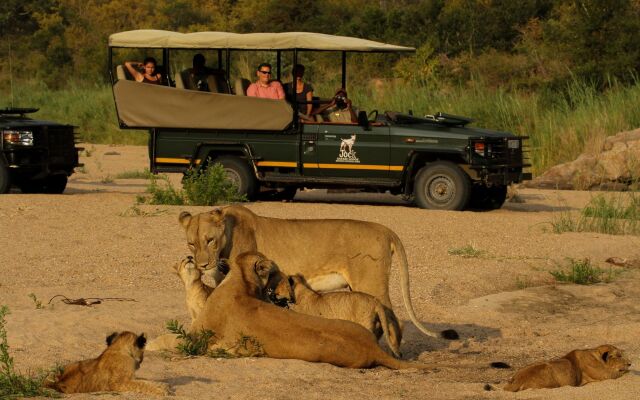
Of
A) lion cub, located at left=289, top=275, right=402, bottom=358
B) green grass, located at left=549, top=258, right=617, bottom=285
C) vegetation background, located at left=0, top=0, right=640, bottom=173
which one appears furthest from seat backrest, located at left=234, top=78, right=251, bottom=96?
lion cub, located at left=289, top=275, right=402, bottom=358

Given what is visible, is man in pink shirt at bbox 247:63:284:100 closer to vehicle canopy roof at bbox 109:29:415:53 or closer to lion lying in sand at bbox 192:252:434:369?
vehicle canopy roof at bbox 109:29:415:53

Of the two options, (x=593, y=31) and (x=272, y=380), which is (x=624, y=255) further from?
(x=593, y=31)

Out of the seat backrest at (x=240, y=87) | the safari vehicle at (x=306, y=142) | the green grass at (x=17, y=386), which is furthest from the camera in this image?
the seat backrest at (x=240, y=87)

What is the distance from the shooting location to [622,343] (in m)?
9.07

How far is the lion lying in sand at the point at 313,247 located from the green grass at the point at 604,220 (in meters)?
6.11

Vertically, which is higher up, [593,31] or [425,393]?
[593,31]

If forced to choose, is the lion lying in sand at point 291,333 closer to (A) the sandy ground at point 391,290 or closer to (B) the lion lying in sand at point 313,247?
(A) the sandy ground at point 391,290

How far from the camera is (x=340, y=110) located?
16.4 meters

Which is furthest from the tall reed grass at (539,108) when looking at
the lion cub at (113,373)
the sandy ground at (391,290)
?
the lion cub at (113,373)

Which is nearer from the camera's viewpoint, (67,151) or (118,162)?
(67,151)

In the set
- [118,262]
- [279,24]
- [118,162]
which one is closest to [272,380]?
[118,262]

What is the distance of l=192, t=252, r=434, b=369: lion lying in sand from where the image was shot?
7.55 m

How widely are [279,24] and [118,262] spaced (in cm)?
3177

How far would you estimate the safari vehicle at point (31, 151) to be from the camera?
1705 centimetres
